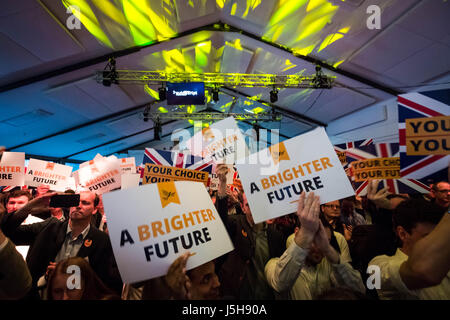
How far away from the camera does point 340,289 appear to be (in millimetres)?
1095

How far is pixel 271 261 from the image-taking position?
161cm

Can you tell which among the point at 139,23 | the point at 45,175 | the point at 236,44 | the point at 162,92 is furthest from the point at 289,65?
the point at 45,175

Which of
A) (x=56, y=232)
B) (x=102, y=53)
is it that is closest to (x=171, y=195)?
(x=56, y=232)

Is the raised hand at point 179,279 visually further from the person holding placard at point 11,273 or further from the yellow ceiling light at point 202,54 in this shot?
the yellow ceiling light at point 202,54

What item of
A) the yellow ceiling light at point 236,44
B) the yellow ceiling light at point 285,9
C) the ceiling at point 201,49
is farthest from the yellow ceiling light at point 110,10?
the yellow ceiling light at point 285,9

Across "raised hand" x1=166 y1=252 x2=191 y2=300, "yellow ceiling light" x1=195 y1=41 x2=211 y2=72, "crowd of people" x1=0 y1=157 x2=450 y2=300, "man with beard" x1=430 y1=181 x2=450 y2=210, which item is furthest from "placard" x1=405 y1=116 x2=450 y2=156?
"yellow ceiling light" x1=195 y1=41 x2=211 y2=72

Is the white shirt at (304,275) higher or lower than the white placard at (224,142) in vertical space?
lower

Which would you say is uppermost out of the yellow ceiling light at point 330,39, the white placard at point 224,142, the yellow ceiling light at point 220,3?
the yellow ceiling light at point 220,3

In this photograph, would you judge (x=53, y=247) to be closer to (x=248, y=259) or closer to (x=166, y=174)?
(x=166, y=174)

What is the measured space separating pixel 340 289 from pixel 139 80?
313 inches

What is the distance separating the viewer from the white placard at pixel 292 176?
4.55 ft

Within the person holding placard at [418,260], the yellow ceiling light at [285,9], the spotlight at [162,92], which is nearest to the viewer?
the person holding placard at [418,260]

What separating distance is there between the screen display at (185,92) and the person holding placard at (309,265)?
642 centimetres

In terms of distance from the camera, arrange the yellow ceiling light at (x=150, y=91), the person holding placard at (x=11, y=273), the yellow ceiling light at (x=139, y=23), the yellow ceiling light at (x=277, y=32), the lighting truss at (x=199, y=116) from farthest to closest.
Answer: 1. the lighting truss at (x=199, y=116)
2. the yellow ceiling light at (x=150, y=91)
3. the yellow ceiling light at (x=277, y=32)
4. the yellow ceiling light at (x=139, y=23)
5. the person holding placard at (x=11, y=273)
